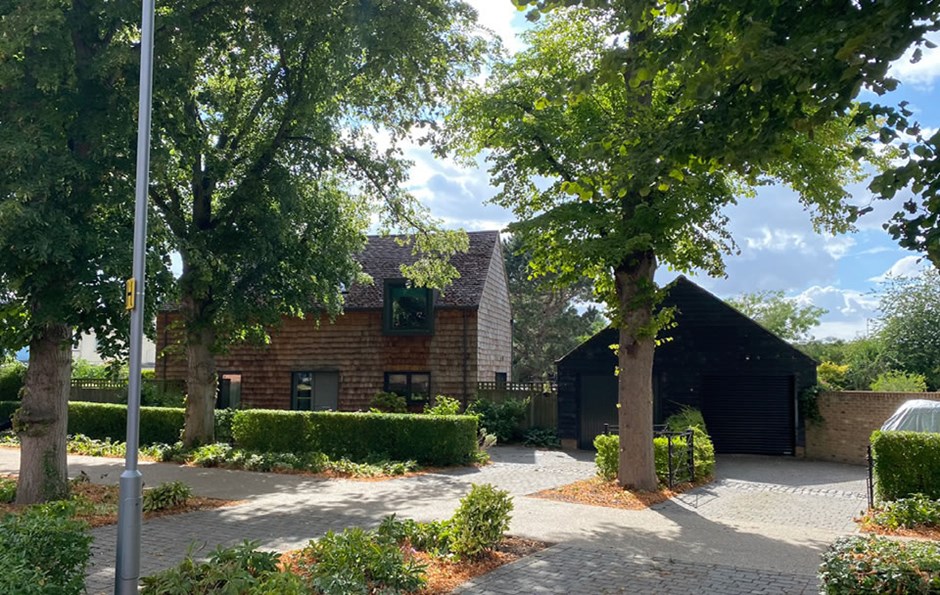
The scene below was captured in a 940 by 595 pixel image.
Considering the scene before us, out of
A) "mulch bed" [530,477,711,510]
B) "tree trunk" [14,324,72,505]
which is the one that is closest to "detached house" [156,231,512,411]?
"mulch bed" [530,477,711,510]

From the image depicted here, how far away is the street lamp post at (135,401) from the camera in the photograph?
566 centimetres

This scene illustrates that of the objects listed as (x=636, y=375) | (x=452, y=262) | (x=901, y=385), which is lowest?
(x=901, y=385)

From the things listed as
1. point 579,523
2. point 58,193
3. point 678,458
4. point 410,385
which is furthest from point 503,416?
point 58,193

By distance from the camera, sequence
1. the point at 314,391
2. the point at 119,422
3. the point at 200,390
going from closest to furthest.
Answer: the point at 200,390, the point at 119,422, the point at 314,391

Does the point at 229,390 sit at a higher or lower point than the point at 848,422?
higher

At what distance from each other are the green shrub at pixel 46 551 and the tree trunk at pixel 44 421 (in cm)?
560

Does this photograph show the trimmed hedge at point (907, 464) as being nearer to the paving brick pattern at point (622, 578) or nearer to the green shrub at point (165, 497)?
the paving brick pattern at point (622, 578)

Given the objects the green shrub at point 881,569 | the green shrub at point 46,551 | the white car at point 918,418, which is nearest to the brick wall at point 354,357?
the white car at point 918,418

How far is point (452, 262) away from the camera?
1065 inches

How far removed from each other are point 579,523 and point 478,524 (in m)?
2.79

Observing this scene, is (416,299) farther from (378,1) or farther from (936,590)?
(936,590)

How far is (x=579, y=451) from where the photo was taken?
21531 mm

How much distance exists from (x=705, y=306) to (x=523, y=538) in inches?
540

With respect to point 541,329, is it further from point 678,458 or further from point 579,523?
point 579,523
